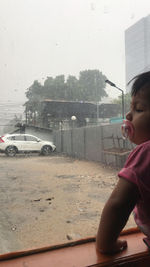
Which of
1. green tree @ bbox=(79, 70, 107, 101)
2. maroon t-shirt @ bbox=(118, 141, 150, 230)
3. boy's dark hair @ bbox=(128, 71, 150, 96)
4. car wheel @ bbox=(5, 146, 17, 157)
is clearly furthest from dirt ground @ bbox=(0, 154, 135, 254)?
green tree @ bbox=(79, 70, 107, 101)

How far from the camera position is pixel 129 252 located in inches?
20.7

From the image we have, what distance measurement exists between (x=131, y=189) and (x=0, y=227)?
2.35 ft

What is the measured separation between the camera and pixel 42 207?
4.22ft

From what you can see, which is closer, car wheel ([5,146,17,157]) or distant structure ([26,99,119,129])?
distant structure ([26,99,119,129])

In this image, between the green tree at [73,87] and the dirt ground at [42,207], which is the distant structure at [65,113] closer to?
the green tree at [73,87]

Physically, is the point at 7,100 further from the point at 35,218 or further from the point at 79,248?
the point at 79,248

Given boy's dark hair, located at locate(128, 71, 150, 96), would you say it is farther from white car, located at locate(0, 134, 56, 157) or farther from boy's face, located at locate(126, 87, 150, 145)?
white car, located at locate(0, 134, 56, 157)

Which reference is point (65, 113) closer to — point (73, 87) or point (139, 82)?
point (73, 87)

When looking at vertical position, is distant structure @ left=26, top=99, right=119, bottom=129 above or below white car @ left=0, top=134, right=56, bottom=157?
above

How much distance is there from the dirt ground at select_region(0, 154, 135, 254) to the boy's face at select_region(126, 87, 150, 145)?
34 cm

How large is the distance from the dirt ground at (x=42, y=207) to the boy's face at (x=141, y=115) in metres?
0.34

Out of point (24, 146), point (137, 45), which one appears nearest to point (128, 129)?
point (137, 45)

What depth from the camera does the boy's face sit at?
45 centimetres

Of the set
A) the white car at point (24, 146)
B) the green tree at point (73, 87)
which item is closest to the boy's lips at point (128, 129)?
the green tree at point (73, 87)
